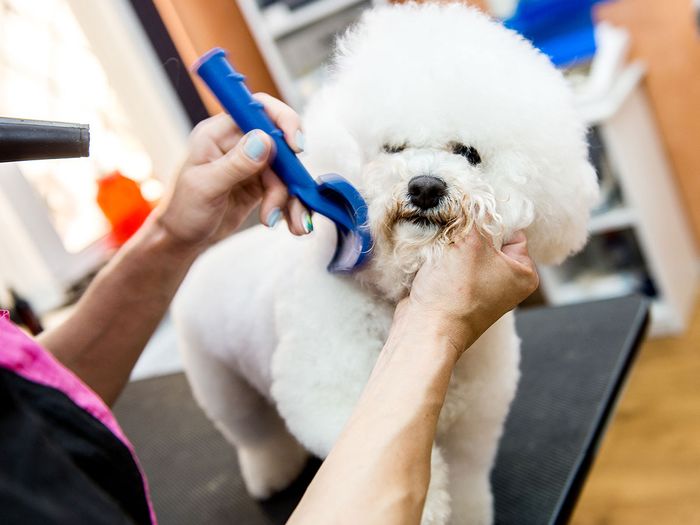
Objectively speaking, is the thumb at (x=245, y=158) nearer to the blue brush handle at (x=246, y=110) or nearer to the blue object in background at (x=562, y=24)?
the blue brush handle at (x=246, y=110)

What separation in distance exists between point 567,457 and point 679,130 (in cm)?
138

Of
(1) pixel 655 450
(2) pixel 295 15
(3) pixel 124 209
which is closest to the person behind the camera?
(3) pixel 124 209

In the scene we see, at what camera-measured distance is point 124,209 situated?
1.14 m

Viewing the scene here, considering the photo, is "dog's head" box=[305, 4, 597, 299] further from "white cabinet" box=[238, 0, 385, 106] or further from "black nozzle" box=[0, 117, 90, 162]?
"white cabinet" box=[238, 0, 385, 106]

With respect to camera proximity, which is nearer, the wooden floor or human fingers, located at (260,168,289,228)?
human fingers, located at (260,168,289,228)

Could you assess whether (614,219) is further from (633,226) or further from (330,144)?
(330,144)

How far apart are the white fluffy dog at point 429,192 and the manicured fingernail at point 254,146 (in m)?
0.08

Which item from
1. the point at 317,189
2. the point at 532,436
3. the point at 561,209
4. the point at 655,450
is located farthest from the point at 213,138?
the point at 655,450

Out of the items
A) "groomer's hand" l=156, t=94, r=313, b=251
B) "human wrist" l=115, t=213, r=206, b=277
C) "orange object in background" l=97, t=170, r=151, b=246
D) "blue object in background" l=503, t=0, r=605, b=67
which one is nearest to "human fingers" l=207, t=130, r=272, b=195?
"groomer's hand" l=156, t=94, r=313, b=251

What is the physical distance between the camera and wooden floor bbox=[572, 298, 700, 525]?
1370mm

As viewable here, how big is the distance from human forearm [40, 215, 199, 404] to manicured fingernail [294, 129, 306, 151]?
224 mm

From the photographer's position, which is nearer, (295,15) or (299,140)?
(299,140)

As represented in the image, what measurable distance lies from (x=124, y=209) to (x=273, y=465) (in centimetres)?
51

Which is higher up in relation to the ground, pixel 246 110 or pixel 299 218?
pixel 246 110
